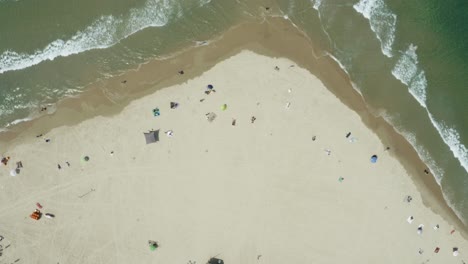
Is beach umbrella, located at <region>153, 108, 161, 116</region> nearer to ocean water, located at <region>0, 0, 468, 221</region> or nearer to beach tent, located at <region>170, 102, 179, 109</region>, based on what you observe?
beach tent, located at <region>170, 102, 179, 109</region>

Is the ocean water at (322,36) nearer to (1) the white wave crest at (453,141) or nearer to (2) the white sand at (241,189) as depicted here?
(1) the white wave crest at (453,141)

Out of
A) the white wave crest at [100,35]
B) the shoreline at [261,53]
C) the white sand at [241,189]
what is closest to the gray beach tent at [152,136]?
the white sand at [241,189]

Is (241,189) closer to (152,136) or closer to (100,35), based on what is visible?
(152,136)

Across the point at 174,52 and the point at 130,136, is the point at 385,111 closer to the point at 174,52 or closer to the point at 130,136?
the point at 174,52

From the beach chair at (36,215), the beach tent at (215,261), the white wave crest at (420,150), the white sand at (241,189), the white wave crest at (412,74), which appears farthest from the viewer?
the white wave crest at (412,74)

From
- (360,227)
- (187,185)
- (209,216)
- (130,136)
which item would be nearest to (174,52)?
(130,136)

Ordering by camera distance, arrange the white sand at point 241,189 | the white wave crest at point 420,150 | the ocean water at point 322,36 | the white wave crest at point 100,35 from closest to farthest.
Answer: the white sand at point 241,189
the white wave crest at point 420,150
the ocean water at point 322,36
the white wave crest at point 100,35

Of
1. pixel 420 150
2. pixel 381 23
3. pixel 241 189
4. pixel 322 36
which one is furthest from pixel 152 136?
pixel 420 150
